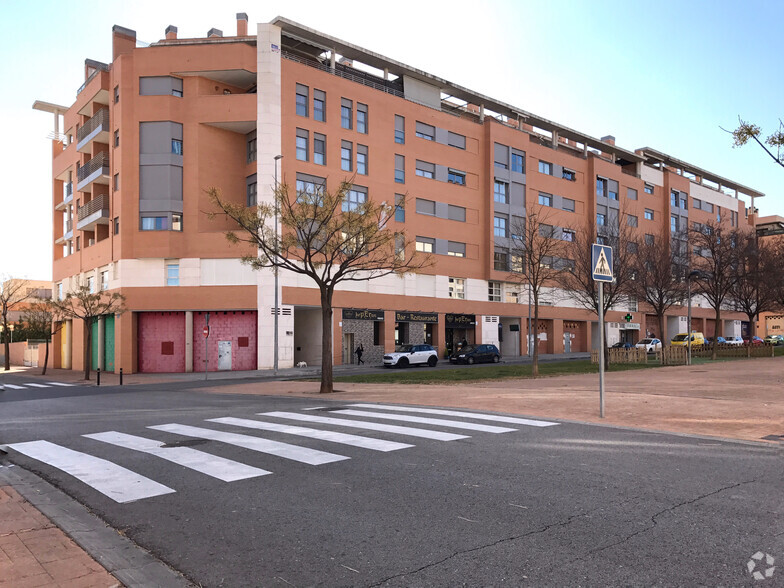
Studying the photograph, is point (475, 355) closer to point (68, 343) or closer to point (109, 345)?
point (109, 345)

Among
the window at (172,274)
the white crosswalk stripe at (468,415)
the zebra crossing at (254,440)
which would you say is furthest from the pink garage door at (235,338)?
the zebra crossing at (254,440)

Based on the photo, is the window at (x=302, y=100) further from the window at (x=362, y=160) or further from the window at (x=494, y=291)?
the window at (x=494, y=291)

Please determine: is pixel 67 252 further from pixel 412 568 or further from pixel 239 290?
pixel 412 568

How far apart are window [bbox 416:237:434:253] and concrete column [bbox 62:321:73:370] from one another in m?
28.2

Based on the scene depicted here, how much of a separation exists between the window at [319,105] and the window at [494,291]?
66.6ft

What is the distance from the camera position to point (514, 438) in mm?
8906

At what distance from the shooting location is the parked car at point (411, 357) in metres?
38.1

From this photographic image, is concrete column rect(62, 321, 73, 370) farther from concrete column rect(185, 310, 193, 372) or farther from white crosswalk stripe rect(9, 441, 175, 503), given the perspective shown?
white crosswalk stripe rect(9, 441, 175, 503)

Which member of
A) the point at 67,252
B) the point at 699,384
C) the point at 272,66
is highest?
the point at 272,66

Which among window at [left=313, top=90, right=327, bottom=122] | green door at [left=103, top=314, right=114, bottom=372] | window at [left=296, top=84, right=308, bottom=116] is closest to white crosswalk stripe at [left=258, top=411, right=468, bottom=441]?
window at [left=296, top=84, right=308, bottom=116]

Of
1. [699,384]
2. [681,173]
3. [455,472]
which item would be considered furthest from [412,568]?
[681,173]

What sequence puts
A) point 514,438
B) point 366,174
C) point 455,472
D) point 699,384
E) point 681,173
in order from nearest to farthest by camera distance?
1. point 455,472
2. point 514,438
3. point 699,384
4. point 366,174
5. point 681,173

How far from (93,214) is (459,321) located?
28462 mm

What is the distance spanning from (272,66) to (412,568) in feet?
126
